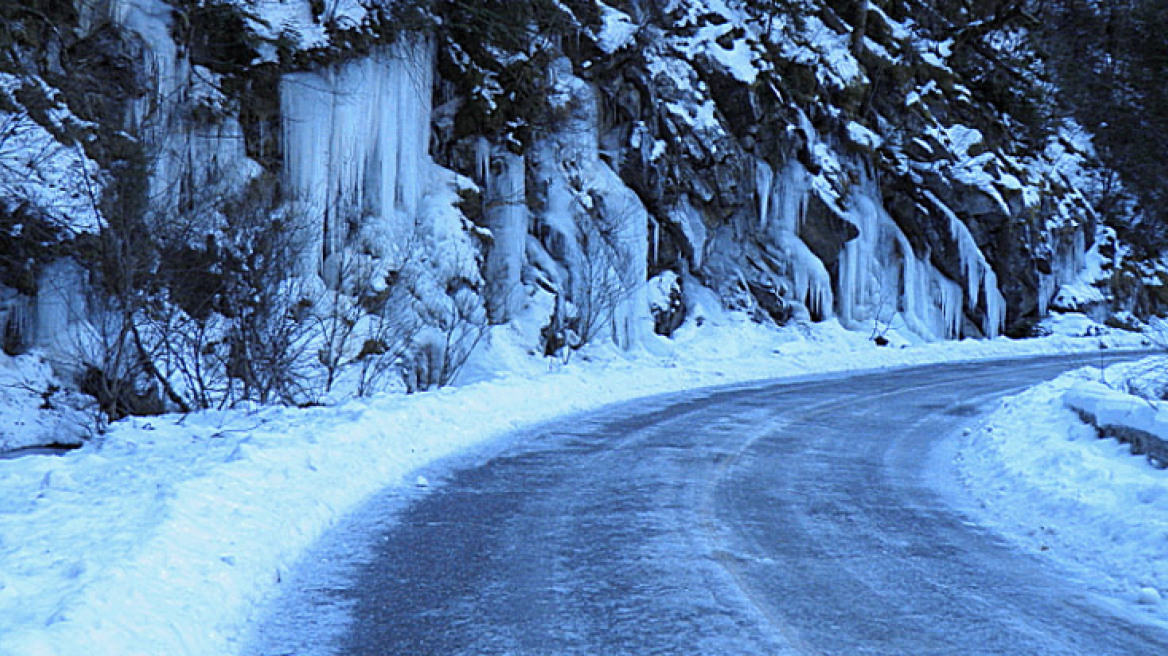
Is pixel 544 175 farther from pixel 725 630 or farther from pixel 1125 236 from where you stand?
pixel 1125 236

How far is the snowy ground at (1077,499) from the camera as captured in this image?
595cm

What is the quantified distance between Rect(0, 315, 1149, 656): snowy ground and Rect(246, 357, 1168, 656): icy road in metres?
0.41

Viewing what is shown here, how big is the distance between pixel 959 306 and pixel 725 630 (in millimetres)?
33590

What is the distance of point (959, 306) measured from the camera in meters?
35.3

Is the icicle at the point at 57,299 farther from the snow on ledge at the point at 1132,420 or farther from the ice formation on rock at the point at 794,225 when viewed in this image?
the ice formation on rock at the point at 794,225

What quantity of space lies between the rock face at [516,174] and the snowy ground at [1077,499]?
7.11 metres

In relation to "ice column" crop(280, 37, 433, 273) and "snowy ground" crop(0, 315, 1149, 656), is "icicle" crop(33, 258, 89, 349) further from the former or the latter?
"ice column" crop(280, 37, 433, 273)

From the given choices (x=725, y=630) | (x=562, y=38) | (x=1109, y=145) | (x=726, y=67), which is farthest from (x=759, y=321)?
(x=725, y=630)

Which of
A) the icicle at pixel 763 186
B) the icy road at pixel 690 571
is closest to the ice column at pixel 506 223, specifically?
the icicle at pixel 763 186

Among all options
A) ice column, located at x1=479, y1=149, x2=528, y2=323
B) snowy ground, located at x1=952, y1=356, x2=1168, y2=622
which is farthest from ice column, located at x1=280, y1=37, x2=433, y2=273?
snowy ground, located at x1=952, y1=356, x2=1168, y2=622

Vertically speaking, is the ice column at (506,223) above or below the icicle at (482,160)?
below

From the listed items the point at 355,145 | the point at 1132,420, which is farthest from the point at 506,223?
the point at 1132,420

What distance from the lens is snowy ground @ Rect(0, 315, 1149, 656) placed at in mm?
4246

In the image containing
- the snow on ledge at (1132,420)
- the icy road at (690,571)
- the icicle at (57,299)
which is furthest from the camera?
the icicle at (57,299)
